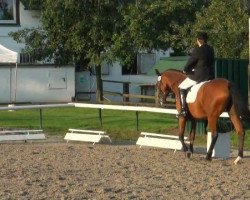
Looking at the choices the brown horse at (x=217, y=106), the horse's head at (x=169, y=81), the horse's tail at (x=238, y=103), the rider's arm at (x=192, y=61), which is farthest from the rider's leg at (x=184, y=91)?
the horse's tail at (x=238, y=103)

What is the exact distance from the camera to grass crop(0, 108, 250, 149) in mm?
24797

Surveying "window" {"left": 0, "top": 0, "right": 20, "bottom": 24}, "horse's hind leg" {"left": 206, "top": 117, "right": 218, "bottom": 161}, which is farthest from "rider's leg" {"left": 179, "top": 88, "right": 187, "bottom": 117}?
"window" {"left": 0, "top": 0, "right": 20, "bottom": 24}

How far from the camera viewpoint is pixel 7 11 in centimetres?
4738

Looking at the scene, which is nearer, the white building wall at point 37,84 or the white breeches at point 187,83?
the white breeches at point 187,83

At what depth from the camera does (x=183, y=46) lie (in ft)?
94.4

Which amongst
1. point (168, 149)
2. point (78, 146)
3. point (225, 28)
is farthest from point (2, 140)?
point (225, 28)

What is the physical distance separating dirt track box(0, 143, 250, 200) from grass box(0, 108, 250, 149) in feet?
12.8

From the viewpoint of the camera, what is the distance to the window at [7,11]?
153 feet

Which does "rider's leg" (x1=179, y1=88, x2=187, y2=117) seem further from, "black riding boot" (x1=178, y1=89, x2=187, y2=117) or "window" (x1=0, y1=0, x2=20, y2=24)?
"window" (x1=0, y1=0, x2=20, y2=24)

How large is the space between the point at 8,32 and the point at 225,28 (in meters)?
21.4

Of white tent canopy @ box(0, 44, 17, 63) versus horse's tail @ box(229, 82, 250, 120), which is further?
white tent canopy @ box(0, 44, 17, 63)

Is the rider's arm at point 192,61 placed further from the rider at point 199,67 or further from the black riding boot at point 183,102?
the black riding boot at point 183,102

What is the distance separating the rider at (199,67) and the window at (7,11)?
94.1 feet

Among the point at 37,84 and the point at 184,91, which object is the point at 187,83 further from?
the point at 37,84
